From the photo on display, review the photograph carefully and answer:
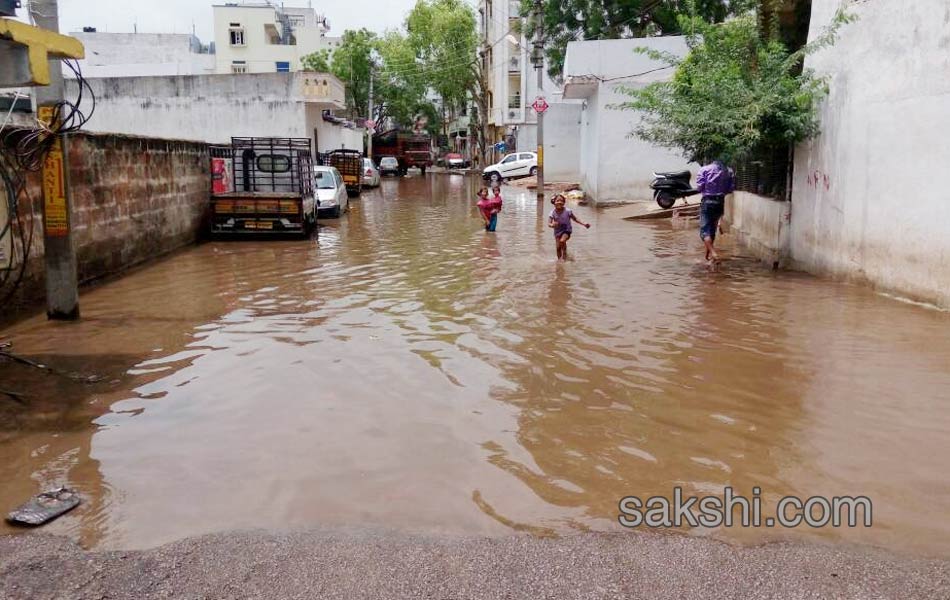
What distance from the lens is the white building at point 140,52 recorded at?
46312mm

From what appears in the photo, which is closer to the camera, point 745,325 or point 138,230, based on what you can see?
point 745,325

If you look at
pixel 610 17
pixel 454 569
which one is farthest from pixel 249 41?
pixel 454 569

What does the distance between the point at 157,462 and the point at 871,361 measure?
5.62 metres

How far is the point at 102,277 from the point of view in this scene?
38.3 feet

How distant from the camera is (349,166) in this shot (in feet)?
103

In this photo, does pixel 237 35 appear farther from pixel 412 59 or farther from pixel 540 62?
pixel 540 62

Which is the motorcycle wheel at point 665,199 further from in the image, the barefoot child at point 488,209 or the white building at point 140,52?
the white building at point 140,52

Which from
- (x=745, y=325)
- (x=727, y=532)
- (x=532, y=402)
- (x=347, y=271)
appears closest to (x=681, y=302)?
(x=745, y=325)

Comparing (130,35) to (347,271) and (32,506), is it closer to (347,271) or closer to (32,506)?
(347,271)

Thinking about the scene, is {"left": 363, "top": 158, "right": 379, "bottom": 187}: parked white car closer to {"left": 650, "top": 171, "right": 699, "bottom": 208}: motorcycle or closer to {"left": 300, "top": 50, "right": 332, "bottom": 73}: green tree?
{"left": 650, "top": 171, "right": 699, "bottom": 208}: motorcycle

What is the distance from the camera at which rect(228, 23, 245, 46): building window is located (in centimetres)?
6029

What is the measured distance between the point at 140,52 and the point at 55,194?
150 ft

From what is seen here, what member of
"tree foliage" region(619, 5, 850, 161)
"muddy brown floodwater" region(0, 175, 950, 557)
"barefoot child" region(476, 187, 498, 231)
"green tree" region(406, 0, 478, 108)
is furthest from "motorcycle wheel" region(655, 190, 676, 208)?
"green tree" region(406, 0, 478, 108)

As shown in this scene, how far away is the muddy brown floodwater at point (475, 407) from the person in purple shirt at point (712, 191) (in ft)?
4.74
